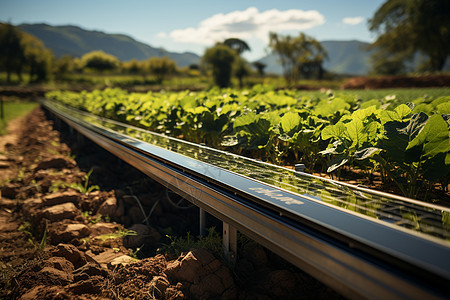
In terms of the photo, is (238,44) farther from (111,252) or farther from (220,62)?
(111,252)

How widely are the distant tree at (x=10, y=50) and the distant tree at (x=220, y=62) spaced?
30609mm

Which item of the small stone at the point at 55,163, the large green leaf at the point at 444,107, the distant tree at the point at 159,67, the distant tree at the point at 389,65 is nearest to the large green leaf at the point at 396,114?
the large green leaf at the point at 444,107

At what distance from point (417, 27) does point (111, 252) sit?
44.0 meters

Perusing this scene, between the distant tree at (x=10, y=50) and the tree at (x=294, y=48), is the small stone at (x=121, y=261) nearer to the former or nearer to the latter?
the tree at (x=294, y=48)

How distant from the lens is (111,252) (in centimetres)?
237

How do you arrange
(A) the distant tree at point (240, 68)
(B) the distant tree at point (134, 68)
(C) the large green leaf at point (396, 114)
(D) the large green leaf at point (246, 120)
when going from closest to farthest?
(C) the large green leaf at point (396, 114), (D) the large green leaf at point (246, 120), (A) the distant tree at point (240, 68), (B) the distant tree at point (134, 68)

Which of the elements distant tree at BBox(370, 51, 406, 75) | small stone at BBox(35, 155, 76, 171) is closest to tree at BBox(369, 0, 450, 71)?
distant tree at BBox(370, 51, 406, 75)

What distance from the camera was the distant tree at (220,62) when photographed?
147 feet

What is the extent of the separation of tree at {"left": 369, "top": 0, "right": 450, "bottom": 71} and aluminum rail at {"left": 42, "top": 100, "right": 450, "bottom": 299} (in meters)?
41.7

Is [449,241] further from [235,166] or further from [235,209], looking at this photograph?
[235,166]

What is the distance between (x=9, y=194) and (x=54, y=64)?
2293 inches

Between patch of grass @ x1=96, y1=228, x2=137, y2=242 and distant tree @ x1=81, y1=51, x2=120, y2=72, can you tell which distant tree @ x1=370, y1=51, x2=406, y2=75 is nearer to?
patch of grass @ x1=96, y1=228, x2=137, y2=242

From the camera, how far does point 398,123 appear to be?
1660mm

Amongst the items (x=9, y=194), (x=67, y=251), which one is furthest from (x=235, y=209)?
(x=9, y=194)
